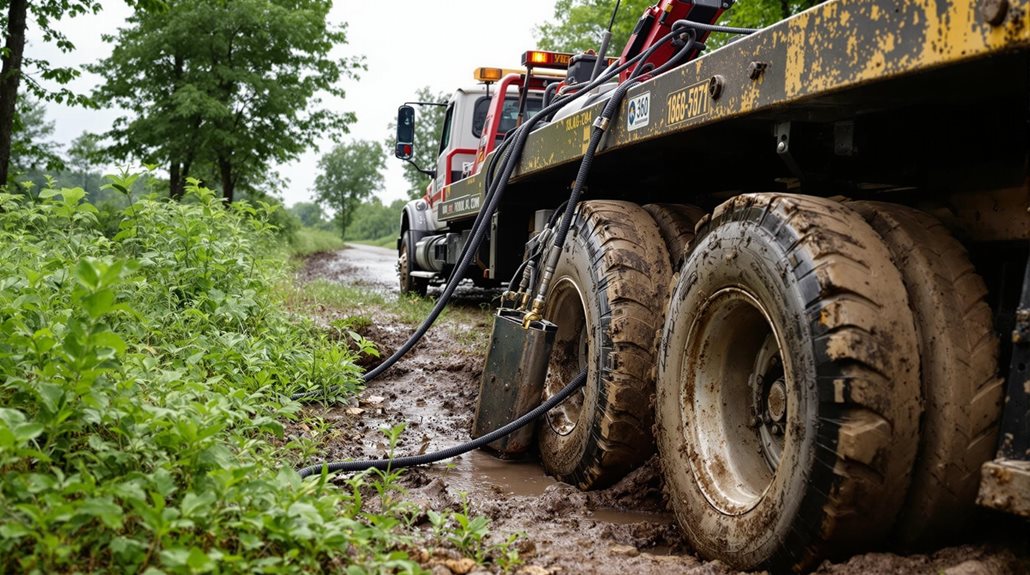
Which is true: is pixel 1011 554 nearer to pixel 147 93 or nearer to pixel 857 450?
pixel 857 450

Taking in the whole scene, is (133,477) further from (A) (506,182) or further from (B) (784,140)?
(A) (506,182)

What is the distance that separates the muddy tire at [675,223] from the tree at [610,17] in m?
8.98

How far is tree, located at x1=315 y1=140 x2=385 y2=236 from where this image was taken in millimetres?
68062

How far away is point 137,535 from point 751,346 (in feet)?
6.48

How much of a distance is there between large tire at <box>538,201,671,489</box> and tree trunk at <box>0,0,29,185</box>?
40.0ft

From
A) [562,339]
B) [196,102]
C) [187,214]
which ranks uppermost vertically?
[196,102]

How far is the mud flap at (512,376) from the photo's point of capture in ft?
13.1

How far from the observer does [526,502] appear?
3.42 metres

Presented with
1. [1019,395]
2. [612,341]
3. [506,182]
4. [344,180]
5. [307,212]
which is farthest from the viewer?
[307,212]

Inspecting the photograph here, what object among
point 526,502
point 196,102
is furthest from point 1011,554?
point 196,102

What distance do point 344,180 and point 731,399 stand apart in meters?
67.3

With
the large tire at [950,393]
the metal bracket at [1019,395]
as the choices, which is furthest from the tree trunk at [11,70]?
the metal bracket at [1019,395]

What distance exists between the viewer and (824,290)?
2225mm

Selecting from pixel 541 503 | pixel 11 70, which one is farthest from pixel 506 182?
pixel 11 70
